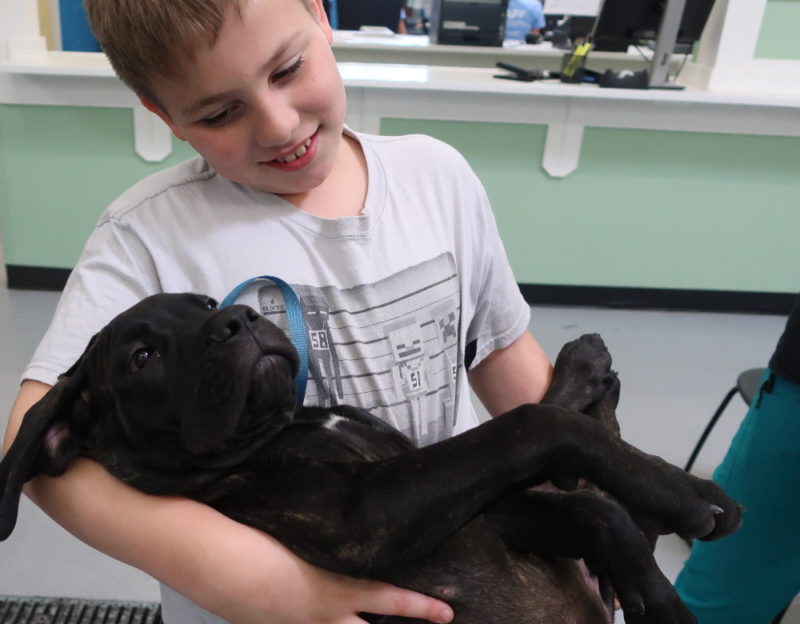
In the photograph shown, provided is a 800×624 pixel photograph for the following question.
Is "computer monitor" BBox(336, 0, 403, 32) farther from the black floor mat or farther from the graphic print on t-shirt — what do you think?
the graphic print on t-shirt

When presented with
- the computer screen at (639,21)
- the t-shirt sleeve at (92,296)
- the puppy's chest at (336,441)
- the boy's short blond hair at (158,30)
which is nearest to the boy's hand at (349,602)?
the puppy's chest at (336,441)

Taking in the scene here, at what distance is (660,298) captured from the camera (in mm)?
3900

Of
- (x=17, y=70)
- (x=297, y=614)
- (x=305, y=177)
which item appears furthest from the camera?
(x=17, y=70)

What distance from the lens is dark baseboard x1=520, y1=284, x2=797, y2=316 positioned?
386 centimetres

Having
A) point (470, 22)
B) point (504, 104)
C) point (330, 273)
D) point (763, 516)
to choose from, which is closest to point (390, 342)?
point (330, 273)

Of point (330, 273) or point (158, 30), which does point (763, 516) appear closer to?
point (330, 273)

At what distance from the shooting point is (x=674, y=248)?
379 centimetres

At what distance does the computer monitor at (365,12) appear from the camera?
6.00 metres

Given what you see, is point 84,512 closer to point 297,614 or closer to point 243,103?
point 297,614

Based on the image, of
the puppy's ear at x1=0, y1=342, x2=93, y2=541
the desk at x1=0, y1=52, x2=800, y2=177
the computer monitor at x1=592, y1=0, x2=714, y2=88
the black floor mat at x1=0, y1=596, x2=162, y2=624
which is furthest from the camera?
the desk at x1=0, y1=52, x2=800, y2=177

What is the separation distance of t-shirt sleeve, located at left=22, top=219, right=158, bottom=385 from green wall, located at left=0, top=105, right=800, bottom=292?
2.70 metres

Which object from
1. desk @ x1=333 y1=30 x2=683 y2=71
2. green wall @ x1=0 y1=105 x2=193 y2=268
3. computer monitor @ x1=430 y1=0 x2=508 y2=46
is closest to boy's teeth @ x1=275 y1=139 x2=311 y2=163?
green wall @ x1=0 y1=105 x2=193 y2=268

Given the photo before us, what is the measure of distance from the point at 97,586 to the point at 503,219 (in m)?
2.59

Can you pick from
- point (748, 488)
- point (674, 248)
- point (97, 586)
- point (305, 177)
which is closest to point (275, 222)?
point (305, 177)
